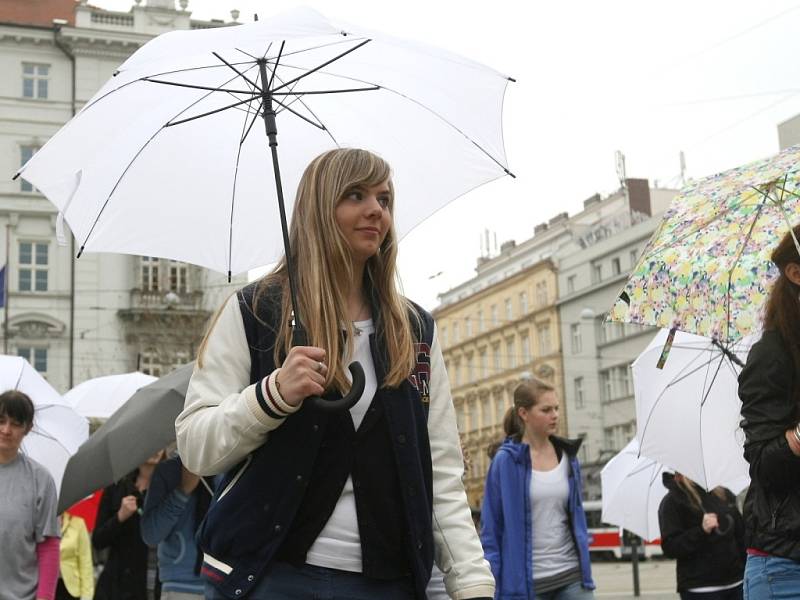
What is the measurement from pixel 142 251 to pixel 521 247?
278ft

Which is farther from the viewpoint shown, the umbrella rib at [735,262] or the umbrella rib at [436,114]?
the umbrella rib at [735,262]

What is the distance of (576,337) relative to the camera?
77312mm

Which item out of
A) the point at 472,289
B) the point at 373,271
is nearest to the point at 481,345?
the point at 472,289

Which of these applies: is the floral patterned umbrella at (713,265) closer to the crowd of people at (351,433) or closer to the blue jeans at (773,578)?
the crowd of people at (351,433)

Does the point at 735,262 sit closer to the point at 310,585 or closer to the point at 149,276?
the point at 310,585

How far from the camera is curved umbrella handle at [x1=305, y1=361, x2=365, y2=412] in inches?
128

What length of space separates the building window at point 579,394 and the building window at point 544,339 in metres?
3.76

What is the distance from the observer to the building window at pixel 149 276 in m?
49.7

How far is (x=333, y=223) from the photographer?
3.65m

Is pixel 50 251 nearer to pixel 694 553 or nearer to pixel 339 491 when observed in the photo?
pixel 694 553

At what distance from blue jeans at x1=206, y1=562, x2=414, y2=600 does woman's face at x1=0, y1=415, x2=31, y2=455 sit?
3774 mm

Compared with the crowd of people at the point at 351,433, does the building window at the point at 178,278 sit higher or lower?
higher

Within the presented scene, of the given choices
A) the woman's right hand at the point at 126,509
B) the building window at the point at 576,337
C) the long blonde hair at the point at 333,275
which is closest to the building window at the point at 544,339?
the building window at the point at 576,337

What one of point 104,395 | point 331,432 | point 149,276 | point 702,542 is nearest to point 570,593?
point 702,542
